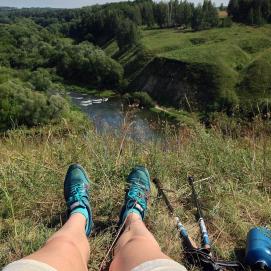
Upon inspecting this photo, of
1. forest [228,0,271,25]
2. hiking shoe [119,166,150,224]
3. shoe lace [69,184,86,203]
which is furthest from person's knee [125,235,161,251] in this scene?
forest [228,0,271,25]

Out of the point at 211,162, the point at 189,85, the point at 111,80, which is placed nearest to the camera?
the point at 211,162

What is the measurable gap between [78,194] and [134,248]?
964mm

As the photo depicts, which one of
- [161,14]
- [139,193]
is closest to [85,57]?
[161,14]

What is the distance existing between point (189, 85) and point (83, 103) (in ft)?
55.1

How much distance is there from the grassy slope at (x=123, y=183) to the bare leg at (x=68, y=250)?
228 millimetres

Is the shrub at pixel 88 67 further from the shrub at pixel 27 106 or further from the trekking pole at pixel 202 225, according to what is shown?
the trekking pole at pixel 202 225

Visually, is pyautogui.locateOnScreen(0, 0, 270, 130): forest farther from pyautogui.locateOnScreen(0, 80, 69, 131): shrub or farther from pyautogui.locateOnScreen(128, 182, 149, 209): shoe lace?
pyautogui.locateOnScreen(128, 182, 149, 209): shoe lace

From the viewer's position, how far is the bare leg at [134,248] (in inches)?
93.5

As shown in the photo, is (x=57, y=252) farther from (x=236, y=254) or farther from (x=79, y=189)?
(x=236, y=254)

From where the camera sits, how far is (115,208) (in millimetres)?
3625

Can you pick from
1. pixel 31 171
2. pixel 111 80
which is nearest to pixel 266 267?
pixel 31 171

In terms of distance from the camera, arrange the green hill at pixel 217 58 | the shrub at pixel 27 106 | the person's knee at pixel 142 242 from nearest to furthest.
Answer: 1. the person's knee at pixel 142 242
2. the shrub at pixel 27 106
3. the green hill at pixel 217 58

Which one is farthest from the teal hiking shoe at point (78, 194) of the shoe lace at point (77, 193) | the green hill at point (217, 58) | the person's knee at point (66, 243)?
the green hill at point (217, 58)

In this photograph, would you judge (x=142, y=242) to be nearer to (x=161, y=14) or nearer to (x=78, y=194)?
(x=78, y=194)
